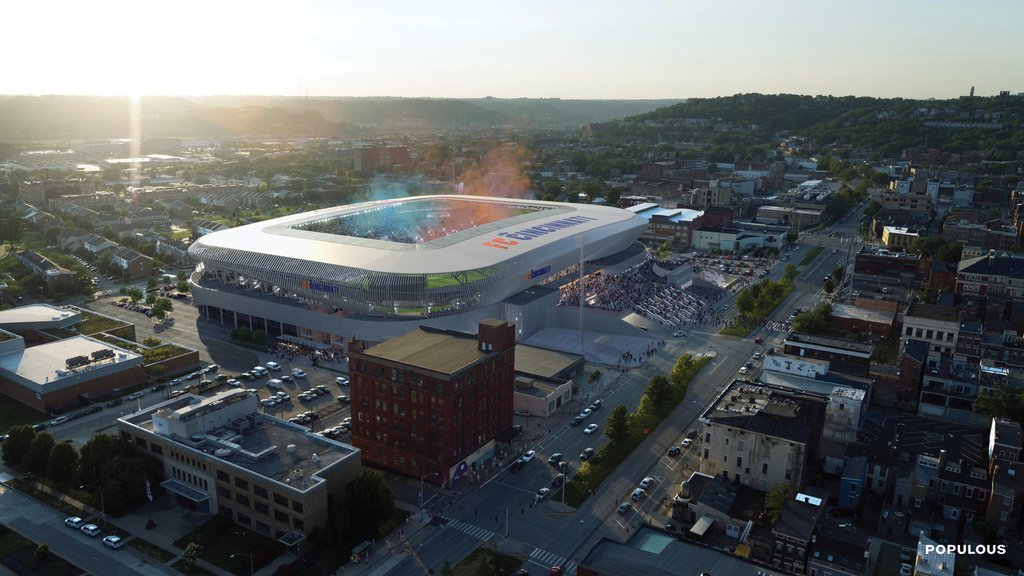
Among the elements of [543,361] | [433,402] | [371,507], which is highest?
[433,402]

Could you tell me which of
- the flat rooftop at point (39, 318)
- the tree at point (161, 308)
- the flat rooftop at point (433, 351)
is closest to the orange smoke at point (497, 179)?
the tree at point (161, 308)

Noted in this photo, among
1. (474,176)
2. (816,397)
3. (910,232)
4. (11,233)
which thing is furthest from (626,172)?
(816,397)

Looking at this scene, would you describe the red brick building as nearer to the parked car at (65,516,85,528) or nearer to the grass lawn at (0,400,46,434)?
the parked car at (65,516,85,528)

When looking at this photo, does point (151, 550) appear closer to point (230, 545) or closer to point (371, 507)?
point (230, 545)

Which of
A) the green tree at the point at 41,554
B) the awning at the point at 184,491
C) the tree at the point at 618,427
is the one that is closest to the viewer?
the green tree at the point at 41,554

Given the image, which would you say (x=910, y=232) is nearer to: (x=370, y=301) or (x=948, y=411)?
(x=948, y=411)

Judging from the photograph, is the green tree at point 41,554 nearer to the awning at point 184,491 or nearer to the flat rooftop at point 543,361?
the awning at point 184,491

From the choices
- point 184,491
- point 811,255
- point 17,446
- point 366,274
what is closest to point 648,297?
point 366,274
